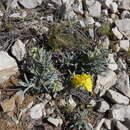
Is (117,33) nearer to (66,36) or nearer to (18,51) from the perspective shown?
(66,36)

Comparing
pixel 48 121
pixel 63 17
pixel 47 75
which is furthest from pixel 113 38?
pixel 48 121

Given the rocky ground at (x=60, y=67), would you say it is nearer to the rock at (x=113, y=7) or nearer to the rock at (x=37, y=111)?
the rock at (x=37, y=111)

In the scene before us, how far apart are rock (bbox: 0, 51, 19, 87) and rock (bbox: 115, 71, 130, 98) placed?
1.30 m

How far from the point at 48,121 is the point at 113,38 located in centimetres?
160

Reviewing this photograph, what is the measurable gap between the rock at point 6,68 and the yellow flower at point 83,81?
72 centimetres

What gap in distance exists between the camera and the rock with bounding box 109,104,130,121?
3.95 metres

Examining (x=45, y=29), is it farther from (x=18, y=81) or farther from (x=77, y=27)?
(x=18, y=81)

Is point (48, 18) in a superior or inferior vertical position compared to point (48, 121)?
superior

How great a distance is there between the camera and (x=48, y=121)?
3809 millimetres

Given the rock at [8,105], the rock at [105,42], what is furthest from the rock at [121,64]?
the rock at [8,105]

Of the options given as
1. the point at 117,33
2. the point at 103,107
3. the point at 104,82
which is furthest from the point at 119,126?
the point at 117,33

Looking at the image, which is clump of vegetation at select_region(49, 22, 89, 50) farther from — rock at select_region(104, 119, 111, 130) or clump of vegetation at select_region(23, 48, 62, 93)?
rock at select_region(104, 119, 111, 130)

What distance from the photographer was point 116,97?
4.10 meters

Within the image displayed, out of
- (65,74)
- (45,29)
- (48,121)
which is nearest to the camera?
(48,121)
